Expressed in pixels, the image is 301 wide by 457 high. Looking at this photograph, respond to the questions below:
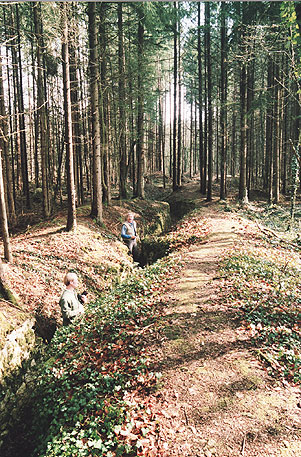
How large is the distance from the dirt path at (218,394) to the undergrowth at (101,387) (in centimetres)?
35

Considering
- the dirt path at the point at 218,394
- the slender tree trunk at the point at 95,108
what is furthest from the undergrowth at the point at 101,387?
the slender tree trunk at the point at 95,108

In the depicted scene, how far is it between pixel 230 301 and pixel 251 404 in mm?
2544

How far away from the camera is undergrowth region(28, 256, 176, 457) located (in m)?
3.40

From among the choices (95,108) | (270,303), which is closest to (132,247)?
(95,108)

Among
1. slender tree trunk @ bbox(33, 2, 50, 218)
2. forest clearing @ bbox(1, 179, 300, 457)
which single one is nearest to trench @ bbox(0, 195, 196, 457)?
forest clearing @ bbox(1, 179, 300, 457)

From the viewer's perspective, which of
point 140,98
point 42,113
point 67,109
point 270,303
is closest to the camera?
point 270,303

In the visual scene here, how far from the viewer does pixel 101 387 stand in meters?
4.26

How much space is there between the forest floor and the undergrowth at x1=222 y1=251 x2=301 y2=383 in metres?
0.22

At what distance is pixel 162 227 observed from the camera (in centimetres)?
1622

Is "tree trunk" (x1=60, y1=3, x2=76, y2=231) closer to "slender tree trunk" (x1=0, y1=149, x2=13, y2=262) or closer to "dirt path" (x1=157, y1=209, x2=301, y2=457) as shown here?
"slender tree trunk" (x1=0, y1=149, x2=13, y2=262)

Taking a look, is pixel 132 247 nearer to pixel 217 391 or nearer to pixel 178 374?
pixel 178 374

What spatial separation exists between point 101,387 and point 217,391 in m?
1.70

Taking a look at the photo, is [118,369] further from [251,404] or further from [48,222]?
[48,222]

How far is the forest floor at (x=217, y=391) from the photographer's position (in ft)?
10.7
